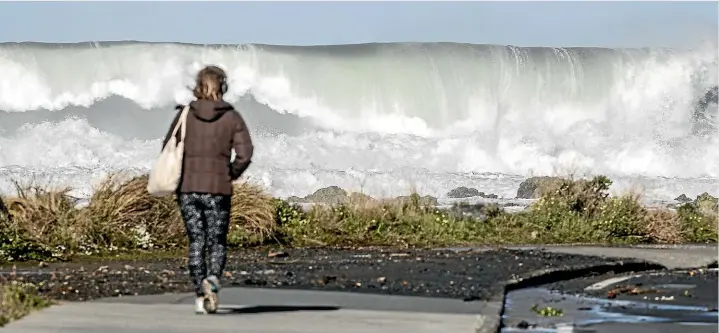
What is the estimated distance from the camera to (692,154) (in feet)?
188

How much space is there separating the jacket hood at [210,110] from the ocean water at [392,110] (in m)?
39.1

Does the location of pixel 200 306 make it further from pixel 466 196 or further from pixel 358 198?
pixel 466 196

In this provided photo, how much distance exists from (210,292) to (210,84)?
1538 mm

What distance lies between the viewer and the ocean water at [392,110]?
184 feet

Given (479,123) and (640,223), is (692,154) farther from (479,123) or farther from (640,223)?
(640,223)

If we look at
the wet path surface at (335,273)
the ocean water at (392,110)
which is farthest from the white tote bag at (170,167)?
the ocean water at (392,110)

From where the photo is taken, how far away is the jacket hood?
12312 mm

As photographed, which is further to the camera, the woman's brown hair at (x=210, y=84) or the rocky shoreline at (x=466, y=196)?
the rocky shoreline at (x=466, y=196)

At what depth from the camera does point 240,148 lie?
1227 centimetres

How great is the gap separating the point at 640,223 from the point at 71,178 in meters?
27.3

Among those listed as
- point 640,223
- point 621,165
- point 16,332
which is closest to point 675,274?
point 640,223

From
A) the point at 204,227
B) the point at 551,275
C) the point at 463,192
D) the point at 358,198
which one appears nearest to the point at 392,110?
the point at 463,192

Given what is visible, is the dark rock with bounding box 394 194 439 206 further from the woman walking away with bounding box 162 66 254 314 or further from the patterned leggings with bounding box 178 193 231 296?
the woman walking away with bounding box 162 66 254 314

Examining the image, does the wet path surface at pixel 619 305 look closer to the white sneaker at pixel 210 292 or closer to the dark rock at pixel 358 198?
the white sneaker at pixel 210 292
